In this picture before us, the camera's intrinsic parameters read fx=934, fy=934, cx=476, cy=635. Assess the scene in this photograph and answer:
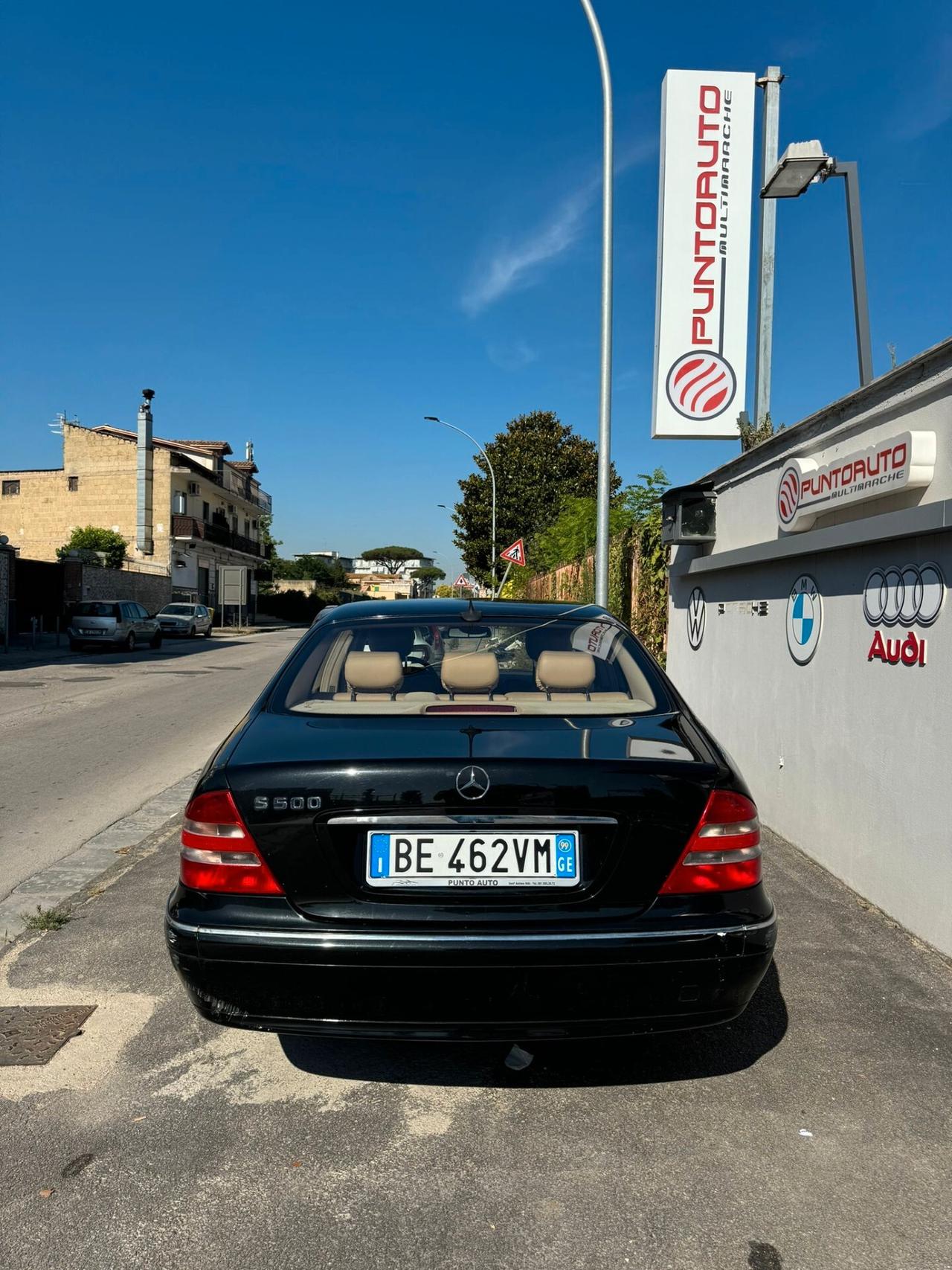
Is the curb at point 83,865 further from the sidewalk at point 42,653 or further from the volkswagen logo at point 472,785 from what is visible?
the sidewalk at point 42,653

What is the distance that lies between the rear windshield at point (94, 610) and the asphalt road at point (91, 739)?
4.84 m

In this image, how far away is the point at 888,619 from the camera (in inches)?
177

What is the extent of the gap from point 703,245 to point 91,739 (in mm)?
8095

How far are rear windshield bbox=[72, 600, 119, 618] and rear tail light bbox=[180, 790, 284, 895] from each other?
993 inches

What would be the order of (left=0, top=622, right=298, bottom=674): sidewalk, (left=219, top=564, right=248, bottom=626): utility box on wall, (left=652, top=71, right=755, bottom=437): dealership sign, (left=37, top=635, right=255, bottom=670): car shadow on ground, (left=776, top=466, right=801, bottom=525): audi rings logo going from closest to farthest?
(left=776, top=466, right=801, bottom=525): audi rings logo → (left=652, top=71, right=755, bottom=437): dealership sign → (left=0, top=622, right=298, bottom=674): sidewalk → (left=37, top=635, right=255, bottom=670): car shadow on ground → (left=219, top=564, right=248, bottom=626): utility box on wall

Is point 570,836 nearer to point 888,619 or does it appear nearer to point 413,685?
point 413,685

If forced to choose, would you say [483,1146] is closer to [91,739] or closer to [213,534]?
[91,739]

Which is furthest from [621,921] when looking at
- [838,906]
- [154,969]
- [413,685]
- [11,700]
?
[11,700]

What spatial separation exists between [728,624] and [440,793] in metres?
4.92

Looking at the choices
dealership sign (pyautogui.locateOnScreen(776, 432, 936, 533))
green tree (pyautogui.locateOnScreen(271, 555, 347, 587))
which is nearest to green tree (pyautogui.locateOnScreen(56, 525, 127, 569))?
dealership sign (pyautogui.locateOnScreen(776, 432, 936, 533))

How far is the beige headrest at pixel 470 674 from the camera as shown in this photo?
3.36 m

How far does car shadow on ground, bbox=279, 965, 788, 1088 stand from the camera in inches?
114

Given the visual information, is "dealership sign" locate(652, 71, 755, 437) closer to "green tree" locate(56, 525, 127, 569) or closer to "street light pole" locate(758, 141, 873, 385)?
"street light pole" locate(758, 141, 873, 385)

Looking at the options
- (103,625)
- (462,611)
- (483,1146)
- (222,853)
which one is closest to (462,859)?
(222,853)
